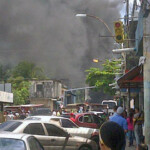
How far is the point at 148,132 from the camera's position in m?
12.3

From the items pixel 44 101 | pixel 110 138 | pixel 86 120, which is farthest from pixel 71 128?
pixel 44 101

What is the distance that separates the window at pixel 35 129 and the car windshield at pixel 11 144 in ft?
12.0

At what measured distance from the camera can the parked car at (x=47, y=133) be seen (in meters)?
10.1

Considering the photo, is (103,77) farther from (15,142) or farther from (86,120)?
(15,142)

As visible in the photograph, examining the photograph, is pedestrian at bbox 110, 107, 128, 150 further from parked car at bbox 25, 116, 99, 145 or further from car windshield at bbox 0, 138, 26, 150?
parked car at bbox 25, 116, 99, 145

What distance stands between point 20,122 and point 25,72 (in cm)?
6867

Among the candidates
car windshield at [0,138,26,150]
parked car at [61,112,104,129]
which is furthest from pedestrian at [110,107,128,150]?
parked car at [61,112,104,129]

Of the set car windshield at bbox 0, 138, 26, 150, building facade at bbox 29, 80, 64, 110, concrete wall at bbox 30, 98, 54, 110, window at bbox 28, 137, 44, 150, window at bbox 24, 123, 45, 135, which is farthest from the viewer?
building facade at bbox 29, 80, 64, 110

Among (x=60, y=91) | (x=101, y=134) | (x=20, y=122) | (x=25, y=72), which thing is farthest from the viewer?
(x=25, y=72)

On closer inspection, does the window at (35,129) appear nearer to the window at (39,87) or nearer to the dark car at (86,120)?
the dark car at (86,120)

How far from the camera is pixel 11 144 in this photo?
6.41 m

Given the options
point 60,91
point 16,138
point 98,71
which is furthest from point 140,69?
point 60,91

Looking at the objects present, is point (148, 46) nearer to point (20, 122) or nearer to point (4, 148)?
point (20, 122)

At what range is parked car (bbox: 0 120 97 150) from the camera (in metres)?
10.1
